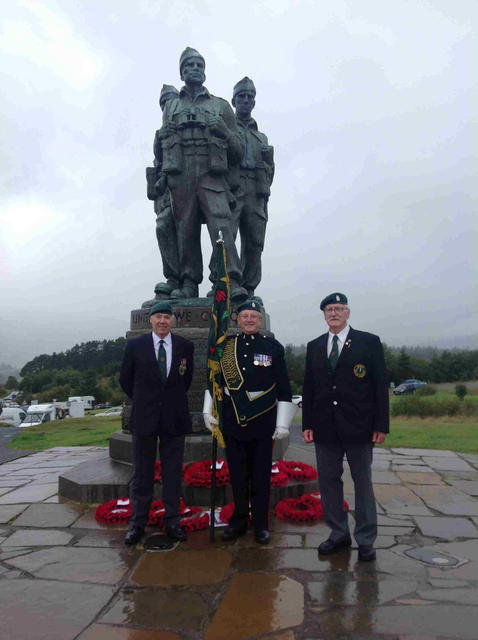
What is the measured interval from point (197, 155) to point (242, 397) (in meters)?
3.12

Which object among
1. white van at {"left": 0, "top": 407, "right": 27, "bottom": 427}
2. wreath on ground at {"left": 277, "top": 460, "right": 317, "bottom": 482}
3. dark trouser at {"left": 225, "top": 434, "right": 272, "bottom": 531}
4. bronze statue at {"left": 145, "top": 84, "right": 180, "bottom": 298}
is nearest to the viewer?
dark trouser at {"left": 225, "top": 434, "right": 272, "bottom": 531}

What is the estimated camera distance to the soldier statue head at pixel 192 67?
17.5 ft

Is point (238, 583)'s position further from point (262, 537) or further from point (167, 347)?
point (167, 347)

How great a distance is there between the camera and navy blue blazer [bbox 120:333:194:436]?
11.0ft

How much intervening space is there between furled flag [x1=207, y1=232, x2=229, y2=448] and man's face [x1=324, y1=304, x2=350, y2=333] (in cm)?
77

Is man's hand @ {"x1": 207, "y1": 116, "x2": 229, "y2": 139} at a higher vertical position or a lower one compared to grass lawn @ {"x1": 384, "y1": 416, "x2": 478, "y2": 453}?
higher

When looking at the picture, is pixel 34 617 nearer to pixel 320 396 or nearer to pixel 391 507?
pixel 320 396

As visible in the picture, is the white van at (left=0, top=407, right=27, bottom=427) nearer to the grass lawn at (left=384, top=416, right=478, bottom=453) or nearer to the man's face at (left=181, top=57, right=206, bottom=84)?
the grass lawn at (left=384, top=416, right=478, bottom=453)

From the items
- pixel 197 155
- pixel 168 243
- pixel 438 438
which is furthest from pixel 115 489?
pixel 438 438

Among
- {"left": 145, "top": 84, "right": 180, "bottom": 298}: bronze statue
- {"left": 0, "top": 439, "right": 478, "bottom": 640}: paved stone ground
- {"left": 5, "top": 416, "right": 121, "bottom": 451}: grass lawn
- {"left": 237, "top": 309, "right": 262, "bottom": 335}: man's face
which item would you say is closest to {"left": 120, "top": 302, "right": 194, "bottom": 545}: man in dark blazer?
{"left": 0, "top": 439, "right": 478, "bottom": 640}: paved stone ground

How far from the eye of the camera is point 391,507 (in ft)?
13.6

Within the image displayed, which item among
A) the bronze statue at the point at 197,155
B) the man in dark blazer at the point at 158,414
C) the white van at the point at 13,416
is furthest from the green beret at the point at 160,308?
the white van at the point at 13,416

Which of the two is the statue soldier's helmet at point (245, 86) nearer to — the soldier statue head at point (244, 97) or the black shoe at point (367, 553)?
the soldier statue head at point (244, 97)

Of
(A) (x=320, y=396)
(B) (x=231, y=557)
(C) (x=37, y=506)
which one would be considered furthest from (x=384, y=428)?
(C) (x=37, y=506)
